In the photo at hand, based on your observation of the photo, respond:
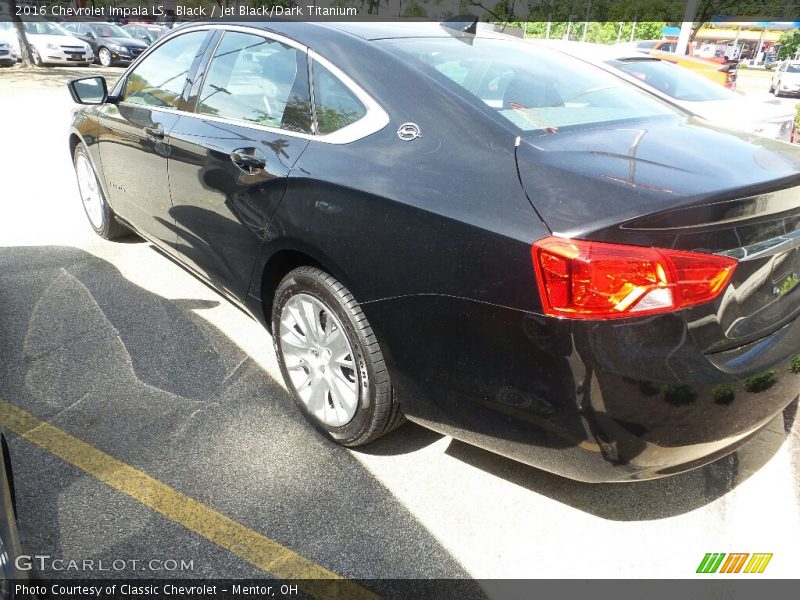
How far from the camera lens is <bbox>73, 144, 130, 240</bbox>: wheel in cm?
473

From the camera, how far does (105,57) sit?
20.8m

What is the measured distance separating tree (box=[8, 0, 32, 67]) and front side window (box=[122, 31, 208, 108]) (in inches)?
680

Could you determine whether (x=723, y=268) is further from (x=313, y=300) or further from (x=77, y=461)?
(x=77, y=461)

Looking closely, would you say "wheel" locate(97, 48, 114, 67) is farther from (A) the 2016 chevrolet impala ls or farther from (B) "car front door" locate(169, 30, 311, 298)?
(A) the 2016 chevrolet impala ls

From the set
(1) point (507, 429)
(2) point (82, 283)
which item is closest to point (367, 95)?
(1) point (507, 429)

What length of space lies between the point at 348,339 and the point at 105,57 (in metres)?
22.4

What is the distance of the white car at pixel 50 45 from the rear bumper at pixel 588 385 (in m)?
21.3

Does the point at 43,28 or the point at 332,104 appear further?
the point at 43,28

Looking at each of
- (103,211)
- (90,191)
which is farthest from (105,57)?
(103,211)

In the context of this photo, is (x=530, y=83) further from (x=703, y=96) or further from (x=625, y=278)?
(x=703, y=96)

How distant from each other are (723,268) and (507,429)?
31.9 inches

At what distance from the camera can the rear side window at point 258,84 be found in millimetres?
2666

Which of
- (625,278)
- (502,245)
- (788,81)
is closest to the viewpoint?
(625,278)

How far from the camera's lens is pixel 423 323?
2.08 m
